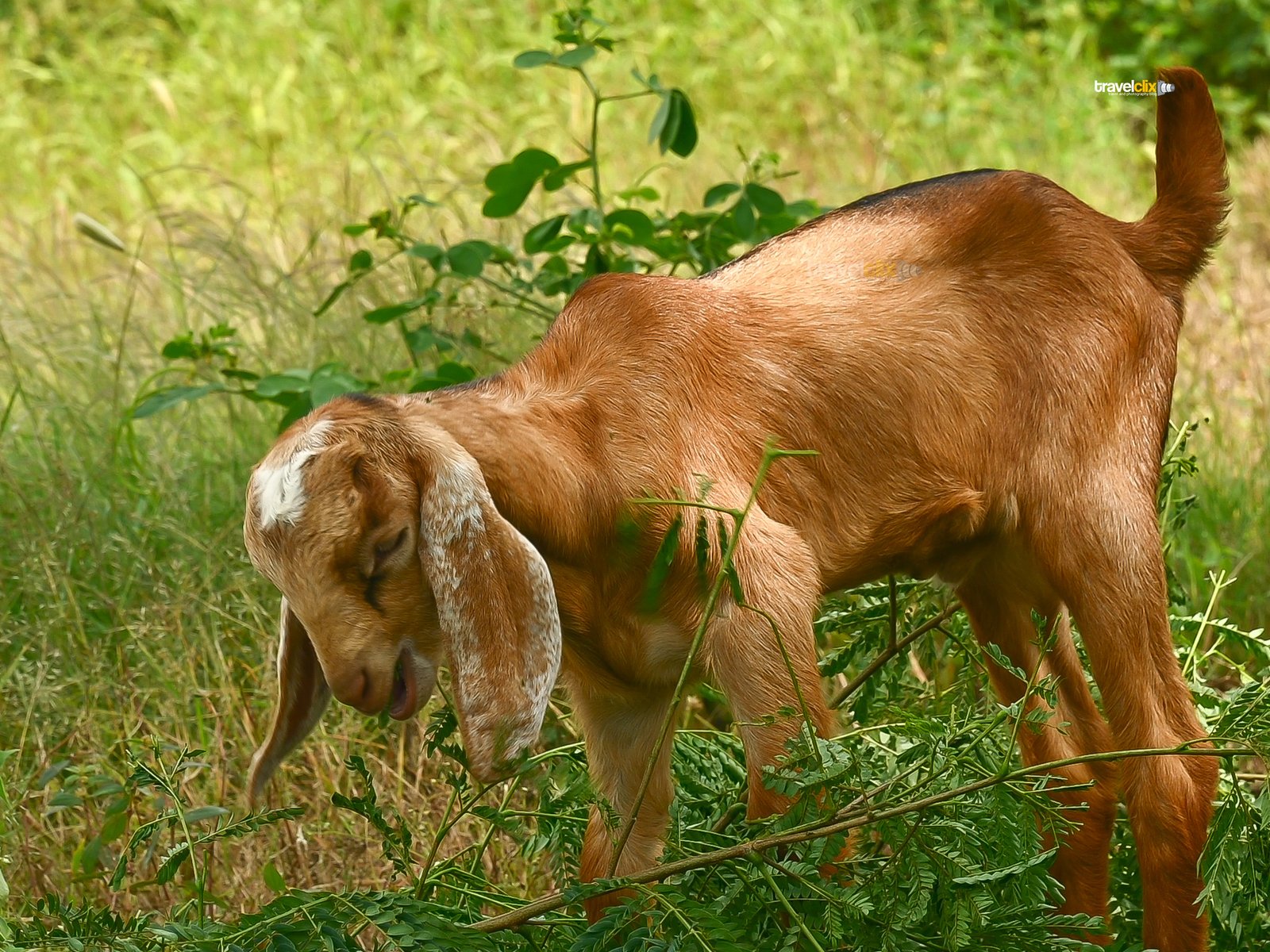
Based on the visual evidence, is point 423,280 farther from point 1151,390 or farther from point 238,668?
point 1151,390

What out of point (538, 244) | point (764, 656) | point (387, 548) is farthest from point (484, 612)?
point (538, 244)

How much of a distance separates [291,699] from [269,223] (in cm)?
497

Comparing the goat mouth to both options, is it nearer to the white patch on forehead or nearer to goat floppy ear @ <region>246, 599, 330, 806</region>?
goat floppy ear @ <region>246, 599, 330, 806</region>

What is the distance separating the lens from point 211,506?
4840mm

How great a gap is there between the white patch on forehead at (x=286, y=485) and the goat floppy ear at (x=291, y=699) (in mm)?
246

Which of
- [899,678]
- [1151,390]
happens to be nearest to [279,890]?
[899,678]

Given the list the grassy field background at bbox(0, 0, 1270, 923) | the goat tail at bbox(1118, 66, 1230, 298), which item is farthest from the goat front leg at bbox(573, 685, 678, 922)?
the goat tail at bbox(1118, 66, 1230, 298)

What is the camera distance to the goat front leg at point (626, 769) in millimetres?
2896

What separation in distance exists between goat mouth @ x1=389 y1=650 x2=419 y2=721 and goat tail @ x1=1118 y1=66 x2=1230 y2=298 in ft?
5.47

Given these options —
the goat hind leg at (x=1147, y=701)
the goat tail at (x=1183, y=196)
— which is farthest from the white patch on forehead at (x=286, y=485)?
the goat tail at (x=1183, y=196)

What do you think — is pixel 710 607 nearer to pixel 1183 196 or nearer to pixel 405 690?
pixel 405 690

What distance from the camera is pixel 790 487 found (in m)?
2.79

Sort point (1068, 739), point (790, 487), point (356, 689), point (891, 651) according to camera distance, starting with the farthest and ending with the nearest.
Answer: point (1068, 739) < point (891, 651) < point (790, 487) < point (356, 689)

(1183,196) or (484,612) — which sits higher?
(1183,196)
